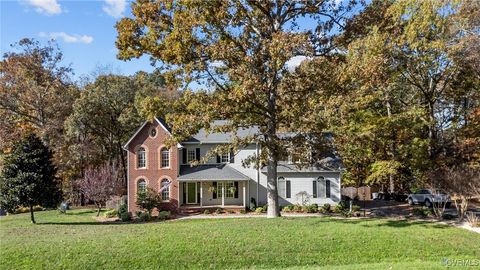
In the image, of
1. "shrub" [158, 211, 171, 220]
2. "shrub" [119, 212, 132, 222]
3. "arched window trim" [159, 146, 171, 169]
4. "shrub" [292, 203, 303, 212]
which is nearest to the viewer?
"shrub" [119, 212, 132, 222]

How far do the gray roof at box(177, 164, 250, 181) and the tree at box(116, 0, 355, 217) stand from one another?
844cm

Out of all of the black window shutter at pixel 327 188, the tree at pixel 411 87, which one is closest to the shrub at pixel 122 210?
the black window shutter at pixel 327 188

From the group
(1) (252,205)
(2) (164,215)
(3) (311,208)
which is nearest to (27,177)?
(2) (164,215)

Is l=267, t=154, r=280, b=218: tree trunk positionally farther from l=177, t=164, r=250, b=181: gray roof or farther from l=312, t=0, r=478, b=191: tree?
l=177, t=164, r=250, b=181: gray roof

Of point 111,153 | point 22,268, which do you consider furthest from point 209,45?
point 111,153

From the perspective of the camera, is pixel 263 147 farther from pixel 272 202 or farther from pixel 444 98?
pixel 444 98

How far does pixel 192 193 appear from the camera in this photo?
31.2 m

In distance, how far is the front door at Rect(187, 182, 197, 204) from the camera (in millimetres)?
31172

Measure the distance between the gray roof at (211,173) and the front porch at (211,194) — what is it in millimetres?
581

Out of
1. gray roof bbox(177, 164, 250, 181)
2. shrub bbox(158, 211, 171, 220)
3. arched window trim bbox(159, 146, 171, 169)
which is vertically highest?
arched window trim bbox(159, 146, 171, 169)

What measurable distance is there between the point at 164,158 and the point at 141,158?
5.82 feet

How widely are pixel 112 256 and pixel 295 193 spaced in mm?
18405

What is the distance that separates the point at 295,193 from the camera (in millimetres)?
30531

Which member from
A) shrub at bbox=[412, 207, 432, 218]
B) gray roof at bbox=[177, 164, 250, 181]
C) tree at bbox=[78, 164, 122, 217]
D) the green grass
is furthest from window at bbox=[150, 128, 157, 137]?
shrub at bbox=[412, 207, 432, 218]
